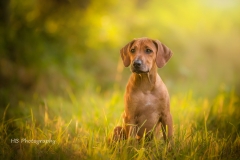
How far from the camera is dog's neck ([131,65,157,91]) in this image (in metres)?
4.82

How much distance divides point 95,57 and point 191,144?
828cm

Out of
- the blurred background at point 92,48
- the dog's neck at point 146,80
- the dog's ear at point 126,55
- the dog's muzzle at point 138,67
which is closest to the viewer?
the dog's muzzle at point 138,67

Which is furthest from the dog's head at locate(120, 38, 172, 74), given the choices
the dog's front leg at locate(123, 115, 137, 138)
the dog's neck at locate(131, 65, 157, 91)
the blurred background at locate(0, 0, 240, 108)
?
the blurred background at locate(0, 0, 240, 108)

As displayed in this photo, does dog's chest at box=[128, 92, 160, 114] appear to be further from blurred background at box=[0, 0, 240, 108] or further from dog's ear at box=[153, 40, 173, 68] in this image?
blurred background at box=[0, 0, 240, 108]

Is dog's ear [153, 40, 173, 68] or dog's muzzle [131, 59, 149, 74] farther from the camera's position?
dog's ear [153, 40, 173, 68]

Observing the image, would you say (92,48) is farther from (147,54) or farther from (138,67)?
(138,67)

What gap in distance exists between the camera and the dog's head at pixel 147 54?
4.63 metres

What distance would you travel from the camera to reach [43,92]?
31.0 ft

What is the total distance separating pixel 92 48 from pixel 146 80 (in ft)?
23.1

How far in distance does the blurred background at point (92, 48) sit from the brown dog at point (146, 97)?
366 cm

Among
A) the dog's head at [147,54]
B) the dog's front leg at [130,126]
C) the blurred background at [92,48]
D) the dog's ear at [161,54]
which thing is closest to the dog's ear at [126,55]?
the dog's head at [147,54]

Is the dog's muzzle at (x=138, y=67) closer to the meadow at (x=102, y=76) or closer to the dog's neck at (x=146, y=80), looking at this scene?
the dog's neck at (x=146, y=80)

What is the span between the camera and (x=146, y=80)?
15.9 feet

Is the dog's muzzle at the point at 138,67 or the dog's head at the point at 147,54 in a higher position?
the dog's head at the point at 147,54
